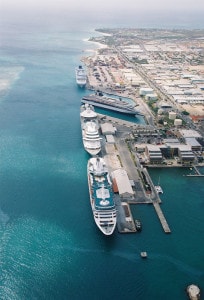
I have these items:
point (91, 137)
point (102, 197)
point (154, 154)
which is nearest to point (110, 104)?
point (91, 137)

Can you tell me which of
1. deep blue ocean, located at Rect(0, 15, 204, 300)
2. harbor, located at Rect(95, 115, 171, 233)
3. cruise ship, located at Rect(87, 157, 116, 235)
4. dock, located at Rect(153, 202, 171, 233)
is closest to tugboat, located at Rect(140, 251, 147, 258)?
deep blue ocean, located at Rect(0, 15, 204, 300)

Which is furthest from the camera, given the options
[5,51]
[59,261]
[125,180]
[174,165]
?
[5,51]

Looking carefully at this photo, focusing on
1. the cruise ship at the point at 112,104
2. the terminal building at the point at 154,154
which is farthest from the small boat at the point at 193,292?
the cruise ship at the point at 112,104

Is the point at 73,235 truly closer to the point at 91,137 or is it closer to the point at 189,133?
the point at 91,137

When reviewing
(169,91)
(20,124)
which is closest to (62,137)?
(20,124)

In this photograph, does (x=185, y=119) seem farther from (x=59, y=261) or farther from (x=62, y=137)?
(x=59, y=261)

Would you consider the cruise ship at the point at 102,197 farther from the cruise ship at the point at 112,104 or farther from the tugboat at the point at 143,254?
the cruise ship at the point at 112,104
